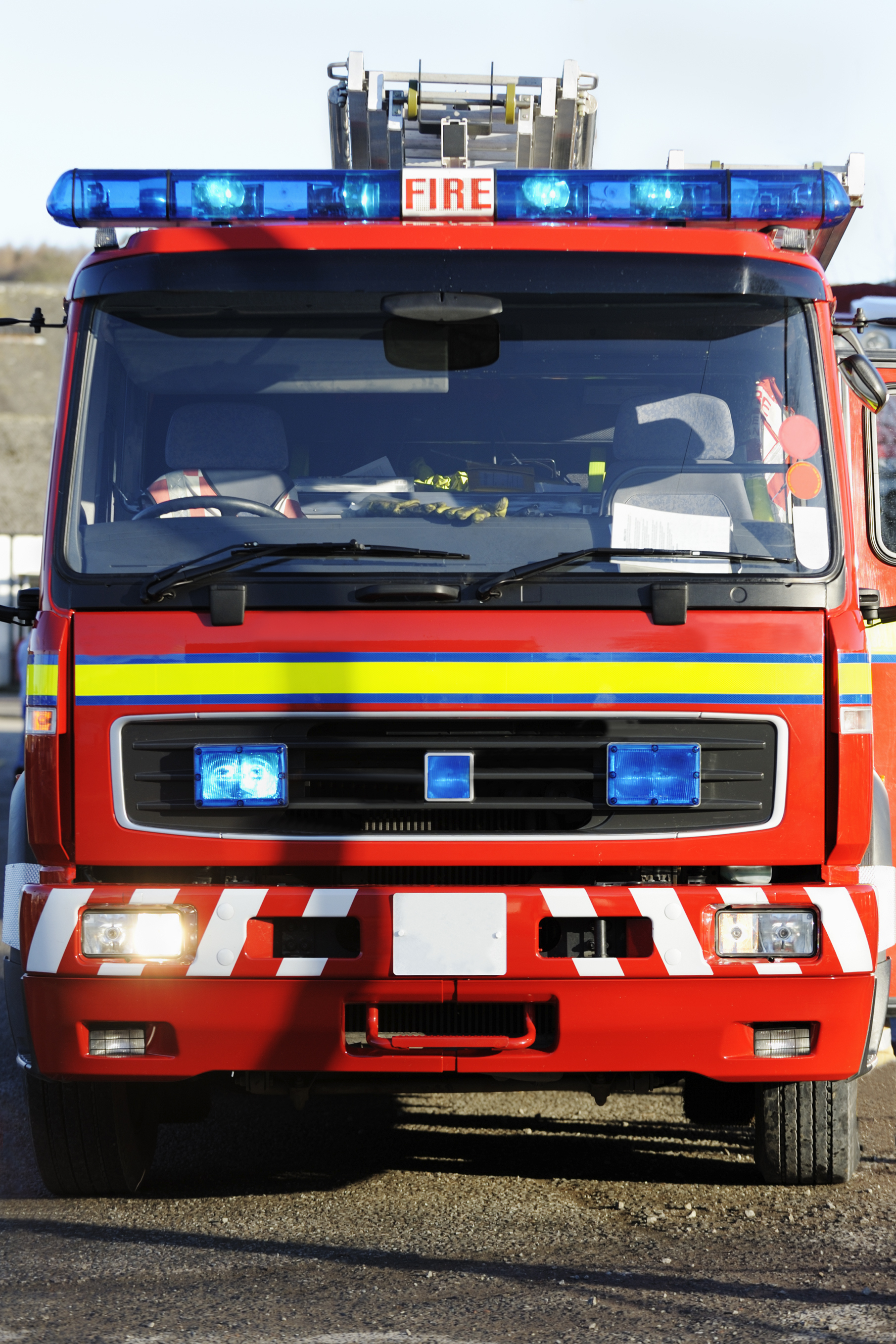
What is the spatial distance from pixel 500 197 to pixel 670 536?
1175 mm

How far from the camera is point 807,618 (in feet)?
13.3

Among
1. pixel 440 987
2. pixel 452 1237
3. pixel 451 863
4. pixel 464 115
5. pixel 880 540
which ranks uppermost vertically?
pixel 464 115

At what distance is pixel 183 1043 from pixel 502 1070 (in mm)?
854

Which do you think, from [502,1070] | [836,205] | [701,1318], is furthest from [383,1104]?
[836,205]

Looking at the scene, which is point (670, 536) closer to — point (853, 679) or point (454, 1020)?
point (853, 679)

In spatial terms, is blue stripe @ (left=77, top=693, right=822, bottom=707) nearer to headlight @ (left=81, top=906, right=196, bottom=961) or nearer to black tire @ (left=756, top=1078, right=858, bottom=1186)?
headlight @ (left=81, top=906, right=196, bottom=961)

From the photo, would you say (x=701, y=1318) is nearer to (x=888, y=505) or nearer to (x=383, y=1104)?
(x=383, y=1104)

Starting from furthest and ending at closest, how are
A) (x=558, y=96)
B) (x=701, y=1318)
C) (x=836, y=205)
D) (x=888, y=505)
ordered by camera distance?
(x=558, y=96)
(x=888, y=505)
(x=836, y=205)
(x=701, y=1318)

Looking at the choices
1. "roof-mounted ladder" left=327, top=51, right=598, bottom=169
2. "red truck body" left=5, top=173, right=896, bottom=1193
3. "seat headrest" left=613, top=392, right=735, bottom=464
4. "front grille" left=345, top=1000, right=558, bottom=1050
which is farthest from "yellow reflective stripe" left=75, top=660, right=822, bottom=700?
"roof-mounted ladder" left=327, top=51, right=598, bottom=169

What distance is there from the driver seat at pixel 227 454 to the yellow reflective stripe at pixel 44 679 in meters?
0.61

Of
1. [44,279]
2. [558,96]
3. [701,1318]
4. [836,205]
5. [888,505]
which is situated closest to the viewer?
[701,1318]

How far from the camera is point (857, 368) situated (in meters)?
4.48

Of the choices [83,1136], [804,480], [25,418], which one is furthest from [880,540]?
[25,418]

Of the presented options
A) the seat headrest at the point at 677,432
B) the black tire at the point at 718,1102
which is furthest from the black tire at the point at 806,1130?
the seat headrest at the point at 677,432
